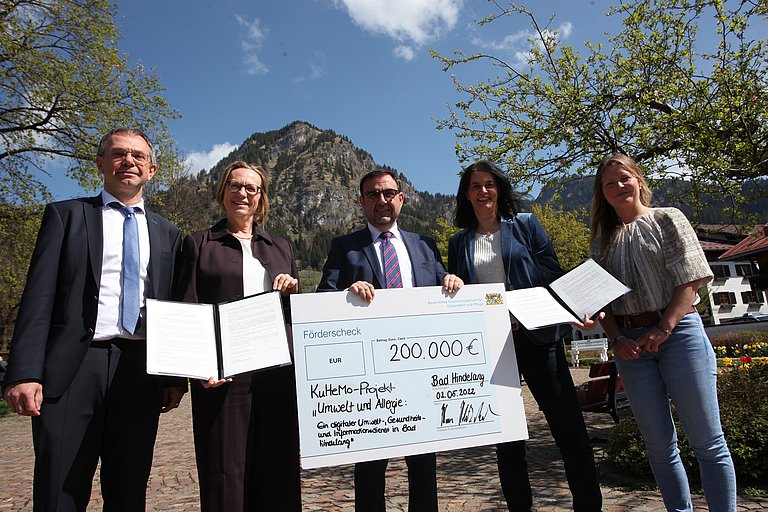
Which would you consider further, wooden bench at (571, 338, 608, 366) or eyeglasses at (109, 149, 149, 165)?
wooden bench at (571, 338, 608, 366)

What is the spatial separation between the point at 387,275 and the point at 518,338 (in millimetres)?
1008

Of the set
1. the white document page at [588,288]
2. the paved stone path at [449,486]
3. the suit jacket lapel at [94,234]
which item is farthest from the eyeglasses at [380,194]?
the paved stone path at [449,486]

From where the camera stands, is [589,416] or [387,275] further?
[589,416]

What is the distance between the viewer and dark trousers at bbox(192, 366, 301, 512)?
2.52 m

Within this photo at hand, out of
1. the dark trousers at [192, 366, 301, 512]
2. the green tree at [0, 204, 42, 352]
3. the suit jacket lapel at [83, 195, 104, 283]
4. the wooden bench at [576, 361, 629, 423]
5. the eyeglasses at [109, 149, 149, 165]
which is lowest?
the wooden bench at [576, 361, 629, 423]

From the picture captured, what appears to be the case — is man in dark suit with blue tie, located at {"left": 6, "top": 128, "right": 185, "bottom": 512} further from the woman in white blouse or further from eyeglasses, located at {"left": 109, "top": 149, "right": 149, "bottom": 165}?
the woman in white blouse

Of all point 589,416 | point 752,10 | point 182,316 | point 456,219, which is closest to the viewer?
point 182,316

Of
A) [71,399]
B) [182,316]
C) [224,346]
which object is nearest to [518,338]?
[224,346]

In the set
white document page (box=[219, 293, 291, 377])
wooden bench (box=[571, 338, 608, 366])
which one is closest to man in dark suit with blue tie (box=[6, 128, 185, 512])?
white document page (box=[219, 293, 291, 377])

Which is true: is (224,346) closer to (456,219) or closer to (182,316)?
(182,316)

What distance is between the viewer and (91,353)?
2.36m

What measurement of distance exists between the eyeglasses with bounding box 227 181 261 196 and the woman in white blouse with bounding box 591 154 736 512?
2344mm

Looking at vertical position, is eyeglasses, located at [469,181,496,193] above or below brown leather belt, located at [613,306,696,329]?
above

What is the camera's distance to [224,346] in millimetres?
2471
